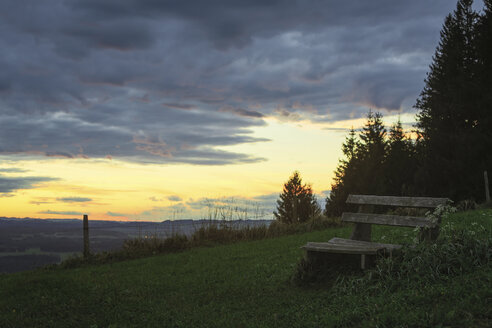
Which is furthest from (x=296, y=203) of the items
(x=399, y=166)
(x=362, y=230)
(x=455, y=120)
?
(x=399, y=166)

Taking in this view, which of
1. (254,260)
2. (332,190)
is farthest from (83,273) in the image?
(332,190)

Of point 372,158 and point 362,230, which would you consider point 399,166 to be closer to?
point 372,158

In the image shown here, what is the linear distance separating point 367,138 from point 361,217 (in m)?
41.3

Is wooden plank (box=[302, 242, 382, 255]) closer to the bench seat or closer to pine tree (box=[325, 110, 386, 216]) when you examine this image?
the bench seat

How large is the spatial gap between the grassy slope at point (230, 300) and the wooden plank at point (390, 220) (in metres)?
1.58

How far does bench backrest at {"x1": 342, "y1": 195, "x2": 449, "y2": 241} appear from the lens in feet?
22.7

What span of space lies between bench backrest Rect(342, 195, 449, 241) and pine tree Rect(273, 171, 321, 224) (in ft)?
30.2

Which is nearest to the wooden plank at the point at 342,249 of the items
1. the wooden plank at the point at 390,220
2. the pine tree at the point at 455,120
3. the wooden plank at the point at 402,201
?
the wooden plank at the point at 390,220

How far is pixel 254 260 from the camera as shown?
10211mm

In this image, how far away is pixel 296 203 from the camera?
18.2m

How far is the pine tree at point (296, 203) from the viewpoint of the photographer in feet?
60.8

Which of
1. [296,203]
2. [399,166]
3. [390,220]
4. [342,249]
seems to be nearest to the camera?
[342,249]

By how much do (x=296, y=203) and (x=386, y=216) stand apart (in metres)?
10.8

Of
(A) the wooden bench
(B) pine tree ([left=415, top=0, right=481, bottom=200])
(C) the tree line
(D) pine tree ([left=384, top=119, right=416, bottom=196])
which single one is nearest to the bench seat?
(A) the wooden bench
